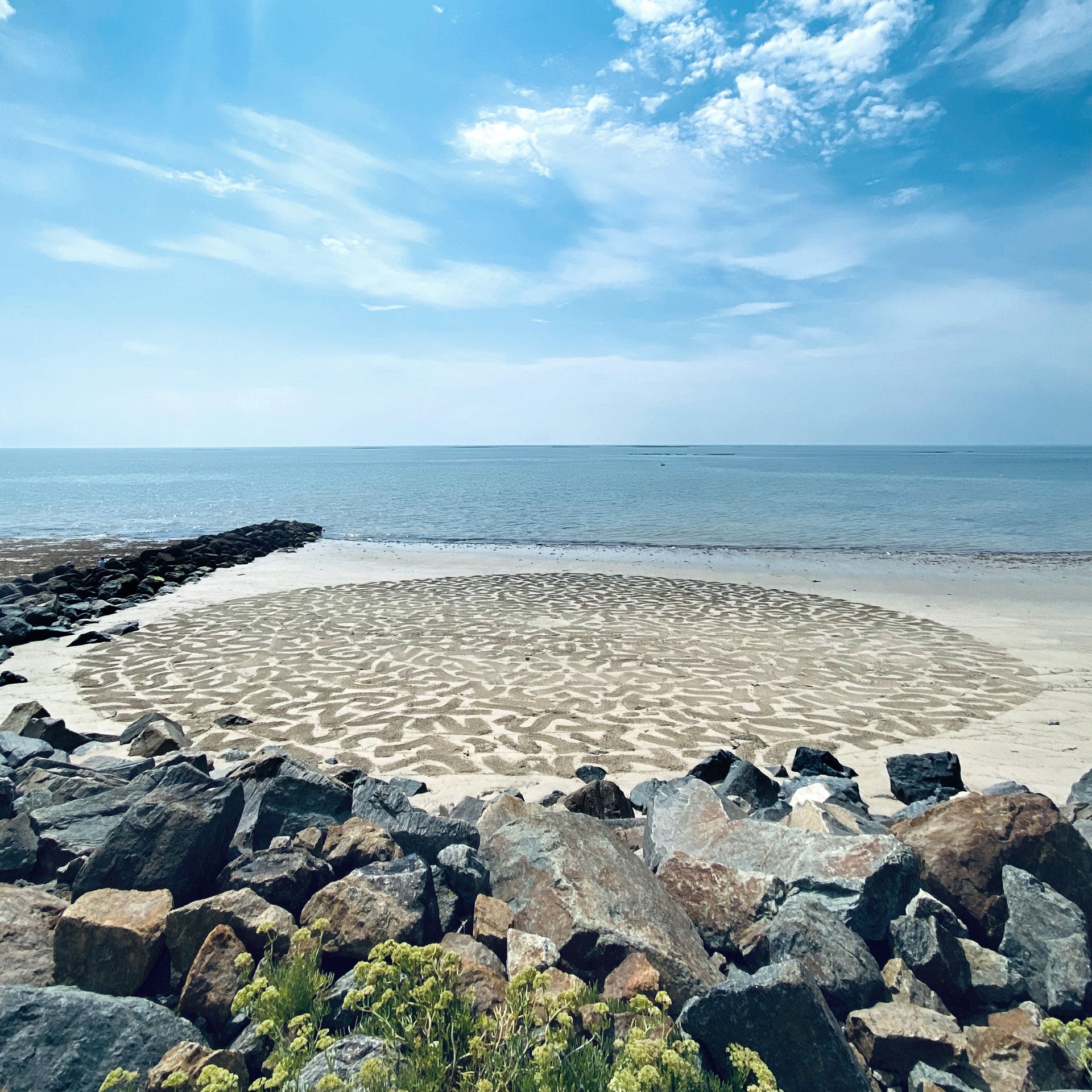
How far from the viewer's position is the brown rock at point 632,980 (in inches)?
115

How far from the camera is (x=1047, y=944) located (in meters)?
3.30

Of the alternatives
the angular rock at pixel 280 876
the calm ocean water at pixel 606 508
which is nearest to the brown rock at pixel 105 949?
the angular rock at pixel 280 876

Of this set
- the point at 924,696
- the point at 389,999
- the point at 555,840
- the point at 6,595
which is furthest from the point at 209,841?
the point at 6,595

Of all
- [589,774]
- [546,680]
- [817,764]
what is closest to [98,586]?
[546,680]

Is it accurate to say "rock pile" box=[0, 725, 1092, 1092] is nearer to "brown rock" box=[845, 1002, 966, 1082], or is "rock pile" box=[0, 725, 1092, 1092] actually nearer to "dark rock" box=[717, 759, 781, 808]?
"brown rock" box=[845, 1002, 966, 1082]

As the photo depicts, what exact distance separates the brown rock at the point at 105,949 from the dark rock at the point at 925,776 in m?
5.83

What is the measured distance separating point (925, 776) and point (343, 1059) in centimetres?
556

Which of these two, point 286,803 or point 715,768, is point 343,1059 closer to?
point 286,803

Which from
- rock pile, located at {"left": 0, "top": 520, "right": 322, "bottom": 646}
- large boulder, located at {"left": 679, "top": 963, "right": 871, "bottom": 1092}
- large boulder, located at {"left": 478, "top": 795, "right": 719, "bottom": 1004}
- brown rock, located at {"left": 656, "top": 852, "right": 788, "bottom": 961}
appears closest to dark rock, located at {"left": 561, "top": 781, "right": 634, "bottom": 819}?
large boulder, located at {"left": 478, "top": 795, "right": 719, "bottom": 1004}

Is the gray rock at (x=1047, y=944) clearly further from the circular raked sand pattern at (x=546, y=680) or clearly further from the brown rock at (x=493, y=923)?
the circular raked sand pattern at (x=546, y=680)

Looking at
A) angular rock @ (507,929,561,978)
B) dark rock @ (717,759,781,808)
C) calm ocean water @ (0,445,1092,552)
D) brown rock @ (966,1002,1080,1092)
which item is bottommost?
calm ocean water @ (0,445,1092,552)

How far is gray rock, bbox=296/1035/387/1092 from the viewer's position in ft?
8.13

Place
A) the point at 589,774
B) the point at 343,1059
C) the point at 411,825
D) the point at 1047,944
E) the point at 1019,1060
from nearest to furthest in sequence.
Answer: the point at 343,1059 < the point at 1019,1060 < the point at 1047,944 < the point at 411,825 < the point at 589,774

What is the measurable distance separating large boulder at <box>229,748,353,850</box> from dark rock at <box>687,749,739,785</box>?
316 cm
